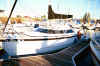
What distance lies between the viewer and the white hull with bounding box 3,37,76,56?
677 centimetres

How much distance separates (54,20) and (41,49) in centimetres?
408

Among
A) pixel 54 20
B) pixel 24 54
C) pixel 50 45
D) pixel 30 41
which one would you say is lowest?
pixel 24 54

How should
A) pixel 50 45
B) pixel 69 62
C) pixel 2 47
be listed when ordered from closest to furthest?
pixel 69 62 < pixel 2 47 < pixel 50 45

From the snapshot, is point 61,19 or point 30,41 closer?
point 30,41

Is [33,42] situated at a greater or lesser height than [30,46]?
greater

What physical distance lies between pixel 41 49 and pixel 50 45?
0.87m

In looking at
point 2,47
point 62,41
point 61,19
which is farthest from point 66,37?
point 2,47

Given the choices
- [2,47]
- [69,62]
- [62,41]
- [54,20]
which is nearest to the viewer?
[69,62]

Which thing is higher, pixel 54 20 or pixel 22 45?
pixel 54 20

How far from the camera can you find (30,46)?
7.18 m

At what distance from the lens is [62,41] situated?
8648 millimetres

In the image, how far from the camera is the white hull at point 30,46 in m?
6.77

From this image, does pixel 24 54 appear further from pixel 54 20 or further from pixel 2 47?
pixel 54 20

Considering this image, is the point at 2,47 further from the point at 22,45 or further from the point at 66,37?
the point at 66,37
